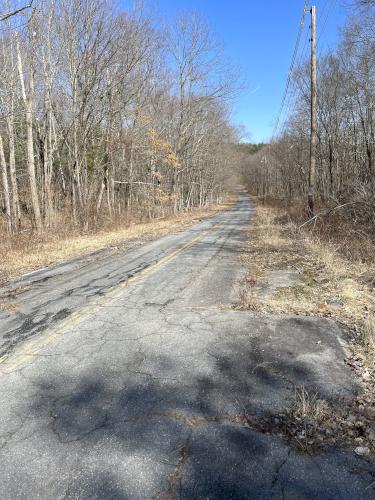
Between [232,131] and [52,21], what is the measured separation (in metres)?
35.8

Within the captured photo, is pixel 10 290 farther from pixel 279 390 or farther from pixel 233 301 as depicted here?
pixel 279 390

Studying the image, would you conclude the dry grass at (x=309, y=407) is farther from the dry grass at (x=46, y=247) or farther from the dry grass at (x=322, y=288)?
the dry grass at (x=46, y=247)

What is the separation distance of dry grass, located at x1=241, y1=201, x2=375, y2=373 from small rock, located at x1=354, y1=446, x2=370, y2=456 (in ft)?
4.44

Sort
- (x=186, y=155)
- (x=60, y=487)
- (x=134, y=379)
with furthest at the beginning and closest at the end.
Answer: (x=186, y=155), (x=134, y=379), (x=60, y=487)

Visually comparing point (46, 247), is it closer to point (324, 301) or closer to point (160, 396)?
point (324, 301)

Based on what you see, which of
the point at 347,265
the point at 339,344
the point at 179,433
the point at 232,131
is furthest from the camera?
the point at 232,131

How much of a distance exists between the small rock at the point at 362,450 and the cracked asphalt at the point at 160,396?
5 cm

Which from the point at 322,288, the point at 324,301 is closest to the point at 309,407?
the point at 324,301

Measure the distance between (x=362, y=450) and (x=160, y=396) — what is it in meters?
1.72

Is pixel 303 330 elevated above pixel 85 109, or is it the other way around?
pixel 85 109

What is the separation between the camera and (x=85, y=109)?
17859 mm

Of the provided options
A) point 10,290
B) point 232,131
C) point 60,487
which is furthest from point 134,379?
point 232,131

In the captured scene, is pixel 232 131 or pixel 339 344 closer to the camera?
pixel 339 344

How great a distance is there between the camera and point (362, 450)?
2.66m
